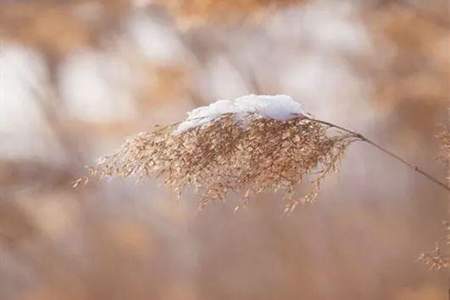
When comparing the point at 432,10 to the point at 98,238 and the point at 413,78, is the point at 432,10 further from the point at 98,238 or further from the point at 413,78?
the point at 98,238

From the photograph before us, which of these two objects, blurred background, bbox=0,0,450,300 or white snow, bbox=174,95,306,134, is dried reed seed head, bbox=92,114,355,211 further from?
blurred background, bbox=0,0,450,300

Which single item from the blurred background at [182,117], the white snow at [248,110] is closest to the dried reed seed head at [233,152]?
the white snow at [248,110]

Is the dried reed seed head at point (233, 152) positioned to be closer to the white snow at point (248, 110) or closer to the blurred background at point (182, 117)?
the white snow at point (248, 110)

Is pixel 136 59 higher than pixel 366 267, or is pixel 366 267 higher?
pixel 136 59

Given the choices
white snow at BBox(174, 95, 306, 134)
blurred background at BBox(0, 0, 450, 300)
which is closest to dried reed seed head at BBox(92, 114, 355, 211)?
white snow at BBox(174, 95, 306, 134)

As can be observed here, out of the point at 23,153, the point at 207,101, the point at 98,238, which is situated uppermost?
the point at 207,101

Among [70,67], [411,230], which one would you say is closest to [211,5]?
[70,67]

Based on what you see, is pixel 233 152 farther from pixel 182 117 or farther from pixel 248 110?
pixel 182 117
